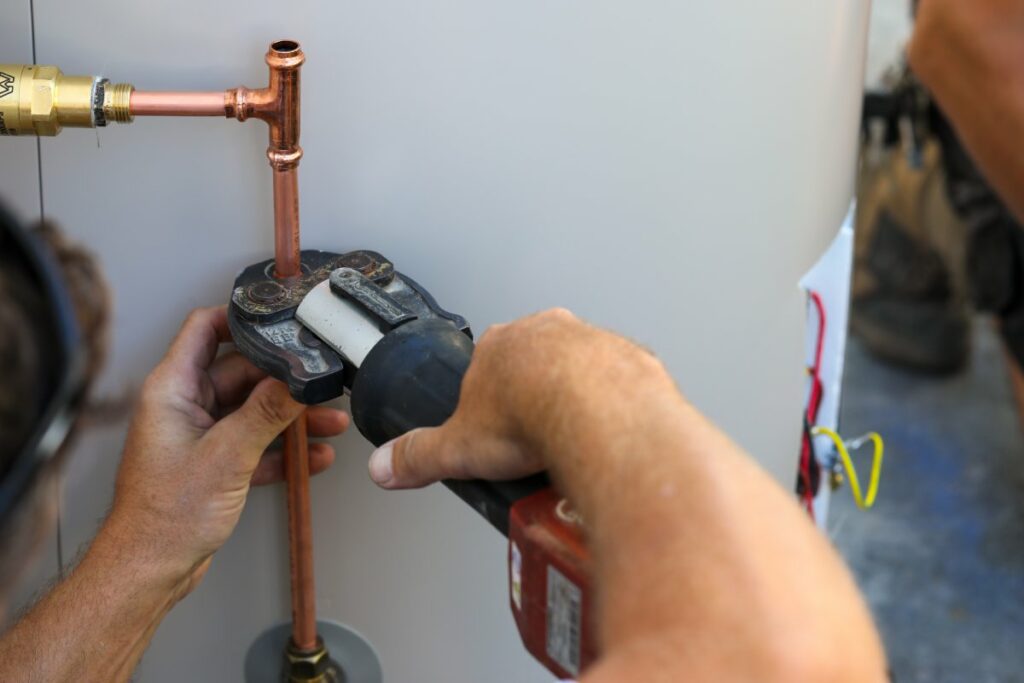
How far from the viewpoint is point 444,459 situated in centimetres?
53

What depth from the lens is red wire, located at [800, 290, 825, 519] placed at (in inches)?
33.3

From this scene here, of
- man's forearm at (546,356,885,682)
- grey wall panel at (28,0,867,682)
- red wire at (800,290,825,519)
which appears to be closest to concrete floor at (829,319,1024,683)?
red wire at (800,290,825,519)

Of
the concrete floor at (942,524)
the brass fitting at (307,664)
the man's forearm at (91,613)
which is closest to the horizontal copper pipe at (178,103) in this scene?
the man's forearm at (91,613)

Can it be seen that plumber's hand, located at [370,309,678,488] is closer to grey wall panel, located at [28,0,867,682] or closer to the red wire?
grey wall panel, located at [28,0,867,682]

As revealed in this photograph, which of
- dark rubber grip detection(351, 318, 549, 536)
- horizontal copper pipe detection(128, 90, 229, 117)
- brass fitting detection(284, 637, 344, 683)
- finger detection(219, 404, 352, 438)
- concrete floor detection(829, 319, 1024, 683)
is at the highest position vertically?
horizontal copper pipe detection(128, 90, 229, 117)

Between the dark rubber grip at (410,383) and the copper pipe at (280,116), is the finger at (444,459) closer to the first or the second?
the dark rubber grip at (410,383)

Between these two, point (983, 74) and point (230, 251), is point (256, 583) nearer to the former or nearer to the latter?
point (230, 251)

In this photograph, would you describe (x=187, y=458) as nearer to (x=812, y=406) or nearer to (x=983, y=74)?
(x=812, y=406)

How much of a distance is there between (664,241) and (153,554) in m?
0.33

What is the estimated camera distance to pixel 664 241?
0.69 meters

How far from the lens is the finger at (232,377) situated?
0.68 m

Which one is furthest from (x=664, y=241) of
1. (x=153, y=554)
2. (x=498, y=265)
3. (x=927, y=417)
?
(x=927, y=417)

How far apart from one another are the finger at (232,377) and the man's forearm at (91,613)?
90mm

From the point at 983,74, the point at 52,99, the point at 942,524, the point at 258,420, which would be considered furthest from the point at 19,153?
the point at 942,524
